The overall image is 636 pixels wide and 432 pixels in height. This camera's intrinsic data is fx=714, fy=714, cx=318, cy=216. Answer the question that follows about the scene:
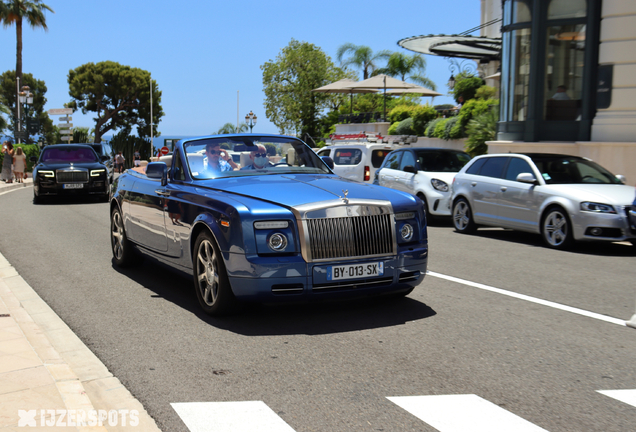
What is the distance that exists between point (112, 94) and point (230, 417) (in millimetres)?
76763

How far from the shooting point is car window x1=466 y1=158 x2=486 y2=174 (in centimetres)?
1318

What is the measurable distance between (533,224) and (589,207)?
3.77 ft

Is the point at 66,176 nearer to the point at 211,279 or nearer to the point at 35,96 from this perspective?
the point at 211,279

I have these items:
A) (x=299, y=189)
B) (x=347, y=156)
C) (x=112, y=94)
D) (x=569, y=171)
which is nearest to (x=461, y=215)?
(x=569, y=171)

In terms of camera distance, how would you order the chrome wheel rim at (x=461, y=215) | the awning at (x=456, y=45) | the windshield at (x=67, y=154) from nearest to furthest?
the chrome wheel rim at (x=461, y=215) → the windshield at (x=67, y=154) → the awning at (x=456, y=45)

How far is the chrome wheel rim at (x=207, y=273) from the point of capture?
6.05m

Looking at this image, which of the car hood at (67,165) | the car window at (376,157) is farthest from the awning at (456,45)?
the car hood at (67,165)

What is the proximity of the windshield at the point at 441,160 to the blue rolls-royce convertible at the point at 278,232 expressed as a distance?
341 inches

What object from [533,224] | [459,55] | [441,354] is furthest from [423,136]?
[441,354]

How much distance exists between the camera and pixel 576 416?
3.89 meters

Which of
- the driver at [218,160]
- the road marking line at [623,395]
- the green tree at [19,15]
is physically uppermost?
the green tree at [19,15]

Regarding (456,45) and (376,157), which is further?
(456,45)

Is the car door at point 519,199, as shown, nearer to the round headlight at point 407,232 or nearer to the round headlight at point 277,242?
the round headlight at point 407,232

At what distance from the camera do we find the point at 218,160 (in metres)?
7.15
